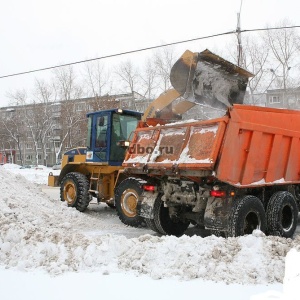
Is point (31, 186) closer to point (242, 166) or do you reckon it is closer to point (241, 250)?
point (242, 166)

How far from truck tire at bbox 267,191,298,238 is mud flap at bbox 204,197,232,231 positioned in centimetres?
118

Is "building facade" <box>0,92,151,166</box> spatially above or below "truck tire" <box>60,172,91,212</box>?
below

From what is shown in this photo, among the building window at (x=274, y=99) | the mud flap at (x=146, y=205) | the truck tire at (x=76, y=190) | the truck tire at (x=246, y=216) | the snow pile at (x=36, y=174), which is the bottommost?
the snow pile at (x=36, y=174)

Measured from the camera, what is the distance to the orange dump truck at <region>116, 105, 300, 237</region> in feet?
21.2

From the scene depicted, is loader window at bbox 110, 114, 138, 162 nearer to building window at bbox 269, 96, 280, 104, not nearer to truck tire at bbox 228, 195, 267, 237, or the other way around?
truck tire at bbox 228, 195, 267, 237

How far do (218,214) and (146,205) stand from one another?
1.81 m

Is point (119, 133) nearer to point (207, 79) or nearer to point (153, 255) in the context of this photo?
point (207, 79)

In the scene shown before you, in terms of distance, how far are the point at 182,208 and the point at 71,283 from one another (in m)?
3.67

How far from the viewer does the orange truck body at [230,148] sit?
640cm

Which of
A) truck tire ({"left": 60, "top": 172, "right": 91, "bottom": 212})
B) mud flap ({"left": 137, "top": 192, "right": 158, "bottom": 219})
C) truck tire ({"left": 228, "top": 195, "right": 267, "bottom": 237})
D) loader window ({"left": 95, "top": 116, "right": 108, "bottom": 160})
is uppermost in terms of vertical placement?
loader window ({"left": 95, "top": 116, "right": 108, "bottom": 160})

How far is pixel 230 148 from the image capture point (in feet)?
21.0

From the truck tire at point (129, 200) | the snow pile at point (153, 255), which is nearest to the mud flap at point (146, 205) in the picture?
the truck tire at point (129, 200)

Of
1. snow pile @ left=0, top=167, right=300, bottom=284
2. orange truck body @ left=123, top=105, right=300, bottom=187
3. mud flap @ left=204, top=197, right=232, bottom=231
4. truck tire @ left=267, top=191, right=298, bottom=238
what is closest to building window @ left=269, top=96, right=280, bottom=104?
orange truck body @ left=123, top=105, right=300, bottom=187

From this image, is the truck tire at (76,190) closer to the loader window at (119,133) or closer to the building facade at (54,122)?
the loader window at (119,133)
